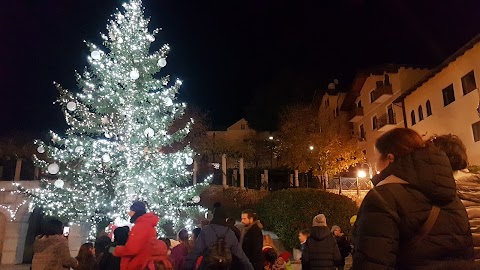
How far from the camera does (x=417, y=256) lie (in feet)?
7.19

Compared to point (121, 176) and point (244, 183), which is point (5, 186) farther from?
point (244, 183)

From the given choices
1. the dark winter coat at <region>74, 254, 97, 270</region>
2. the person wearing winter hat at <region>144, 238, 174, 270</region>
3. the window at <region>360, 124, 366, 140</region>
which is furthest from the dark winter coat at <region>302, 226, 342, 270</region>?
the window at <region>360, 124, 366, 140</region>

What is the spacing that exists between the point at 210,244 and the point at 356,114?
3322cm

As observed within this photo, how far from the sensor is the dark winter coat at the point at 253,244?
21.2 feet

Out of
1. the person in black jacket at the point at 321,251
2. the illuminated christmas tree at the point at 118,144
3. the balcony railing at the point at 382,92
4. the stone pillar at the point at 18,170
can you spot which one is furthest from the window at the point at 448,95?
the stone pillar at the point at 18,170

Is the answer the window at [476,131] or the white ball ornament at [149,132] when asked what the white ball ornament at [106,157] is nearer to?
the white ball ornament at [149,132]

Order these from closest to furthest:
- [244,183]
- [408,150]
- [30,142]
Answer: [408,150]
[244,183]
[30,142]

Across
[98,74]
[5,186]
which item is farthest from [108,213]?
[5,186]

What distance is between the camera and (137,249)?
4.44 meters

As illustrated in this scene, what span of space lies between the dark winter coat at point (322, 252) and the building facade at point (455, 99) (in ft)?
51.0

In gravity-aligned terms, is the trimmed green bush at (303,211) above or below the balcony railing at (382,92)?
below

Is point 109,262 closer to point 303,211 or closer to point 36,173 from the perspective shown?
point 303,211

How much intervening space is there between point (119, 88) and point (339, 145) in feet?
61.6

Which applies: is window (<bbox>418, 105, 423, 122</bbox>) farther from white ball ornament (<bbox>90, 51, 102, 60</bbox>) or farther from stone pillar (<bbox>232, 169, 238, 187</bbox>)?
white ball ornament (<bbox>90, 51, 102, 60</bbox>)
